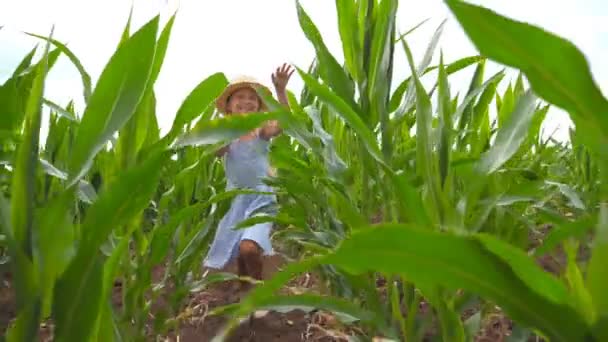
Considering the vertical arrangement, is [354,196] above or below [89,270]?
above

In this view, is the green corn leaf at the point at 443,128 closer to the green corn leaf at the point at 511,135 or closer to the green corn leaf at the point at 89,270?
the green corn leaf at the point at 511,135

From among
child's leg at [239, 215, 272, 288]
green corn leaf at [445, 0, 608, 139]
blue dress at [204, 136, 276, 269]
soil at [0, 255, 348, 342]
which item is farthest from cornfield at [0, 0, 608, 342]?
blue dress at [204, 136, 276, 269]

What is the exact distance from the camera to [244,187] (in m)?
2.77

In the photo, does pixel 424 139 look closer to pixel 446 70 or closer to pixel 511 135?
pixel 511 135

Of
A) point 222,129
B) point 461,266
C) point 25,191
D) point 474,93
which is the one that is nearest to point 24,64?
point 222,129

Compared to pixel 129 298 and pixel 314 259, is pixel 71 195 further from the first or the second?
pixel 129 298

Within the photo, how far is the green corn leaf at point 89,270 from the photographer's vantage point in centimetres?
77

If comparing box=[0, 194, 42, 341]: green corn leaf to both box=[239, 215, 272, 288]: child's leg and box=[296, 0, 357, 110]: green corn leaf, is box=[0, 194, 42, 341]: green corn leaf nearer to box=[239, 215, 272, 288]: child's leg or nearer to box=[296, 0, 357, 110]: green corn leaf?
box=[296, 0, 357, 110]: green corn leaf

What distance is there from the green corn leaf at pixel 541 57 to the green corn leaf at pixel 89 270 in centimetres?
43

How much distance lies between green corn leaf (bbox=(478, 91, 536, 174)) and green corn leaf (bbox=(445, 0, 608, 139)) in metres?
0.33

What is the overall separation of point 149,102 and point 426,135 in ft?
1.96

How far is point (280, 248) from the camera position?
3537 mm

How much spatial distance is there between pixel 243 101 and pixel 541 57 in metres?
2.19

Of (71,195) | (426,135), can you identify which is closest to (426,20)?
(426,135)
